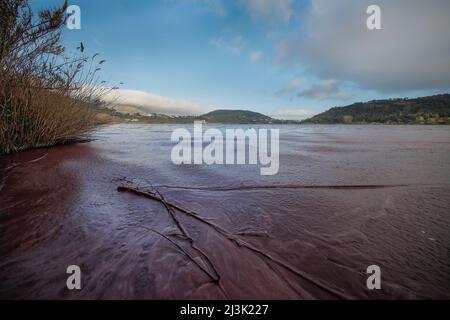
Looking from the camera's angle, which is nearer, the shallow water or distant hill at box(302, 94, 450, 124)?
the shallow water

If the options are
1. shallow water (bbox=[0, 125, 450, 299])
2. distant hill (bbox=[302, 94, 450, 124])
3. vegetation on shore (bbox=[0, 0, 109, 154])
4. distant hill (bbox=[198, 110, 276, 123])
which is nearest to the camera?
shallow water (bbox=[0, 125, 450, 299])

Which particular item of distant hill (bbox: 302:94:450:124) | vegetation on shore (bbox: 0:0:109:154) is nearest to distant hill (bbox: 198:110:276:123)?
distant hill (bbox: 302:94:450:124)

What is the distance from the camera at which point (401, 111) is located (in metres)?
61.0

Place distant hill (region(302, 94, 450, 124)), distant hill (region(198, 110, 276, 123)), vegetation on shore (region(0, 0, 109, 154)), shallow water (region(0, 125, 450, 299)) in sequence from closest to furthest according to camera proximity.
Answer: shallow water (region(0, 125, 450, 299))
vegetation on shore (region(0, 0, 109, 154))
distant hill (region(302, 94, 450, 124))
distant hill (region(198, 110, 276, 123))

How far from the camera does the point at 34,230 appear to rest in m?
1.88

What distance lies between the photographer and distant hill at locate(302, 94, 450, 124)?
162ft

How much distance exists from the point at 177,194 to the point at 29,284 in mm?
1822

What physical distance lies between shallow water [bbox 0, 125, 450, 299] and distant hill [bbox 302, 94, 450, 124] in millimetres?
57335

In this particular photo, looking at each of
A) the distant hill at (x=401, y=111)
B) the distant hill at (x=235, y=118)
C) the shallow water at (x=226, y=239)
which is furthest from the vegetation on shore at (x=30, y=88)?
the distant hill at (x=235, y=118)

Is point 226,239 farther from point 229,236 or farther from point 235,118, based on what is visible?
point 235,118

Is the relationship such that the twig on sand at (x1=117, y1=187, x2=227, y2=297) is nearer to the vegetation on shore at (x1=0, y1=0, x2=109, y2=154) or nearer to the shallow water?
the shallow water

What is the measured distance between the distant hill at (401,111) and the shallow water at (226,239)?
2257 inches

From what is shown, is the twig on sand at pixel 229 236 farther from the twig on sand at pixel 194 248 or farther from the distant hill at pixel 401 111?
the distant hill at pixel 401 111

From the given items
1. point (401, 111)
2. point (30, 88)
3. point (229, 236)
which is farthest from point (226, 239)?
point (401, 111)
